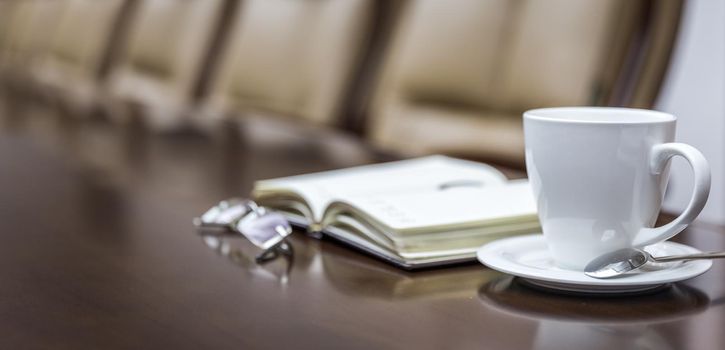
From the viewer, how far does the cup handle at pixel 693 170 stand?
436 millimetres

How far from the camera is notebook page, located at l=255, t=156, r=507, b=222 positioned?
0.63 metres

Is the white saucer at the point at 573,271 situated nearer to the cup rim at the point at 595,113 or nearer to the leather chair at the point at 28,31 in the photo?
the cup rim at the point at 595,113

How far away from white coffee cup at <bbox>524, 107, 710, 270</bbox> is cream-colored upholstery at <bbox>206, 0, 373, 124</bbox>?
0.98m

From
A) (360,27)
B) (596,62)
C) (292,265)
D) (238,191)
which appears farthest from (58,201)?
(360,27)

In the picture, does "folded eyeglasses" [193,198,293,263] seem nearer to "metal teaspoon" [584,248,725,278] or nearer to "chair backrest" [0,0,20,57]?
"metal teaspoon" [584,248,725,278]

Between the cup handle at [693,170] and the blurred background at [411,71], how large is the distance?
14.3 inches

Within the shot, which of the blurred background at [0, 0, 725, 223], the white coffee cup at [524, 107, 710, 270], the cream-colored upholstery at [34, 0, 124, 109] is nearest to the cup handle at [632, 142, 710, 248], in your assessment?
the white coffee cup at [524, 107, 710, 270]

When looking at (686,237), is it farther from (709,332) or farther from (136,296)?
(136,296)

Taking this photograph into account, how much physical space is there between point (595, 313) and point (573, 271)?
0.15 feet

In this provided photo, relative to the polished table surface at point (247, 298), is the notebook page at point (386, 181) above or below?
above

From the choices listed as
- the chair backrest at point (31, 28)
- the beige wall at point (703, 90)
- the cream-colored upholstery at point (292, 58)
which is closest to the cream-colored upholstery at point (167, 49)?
the cream-colored upholstery at point (292, 58)

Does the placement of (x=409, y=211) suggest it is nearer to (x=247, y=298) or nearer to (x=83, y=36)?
(x=247, y=298)

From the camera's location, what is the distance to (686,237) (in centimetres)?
59

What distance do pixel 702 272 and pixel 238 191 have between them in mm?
Result: 373
